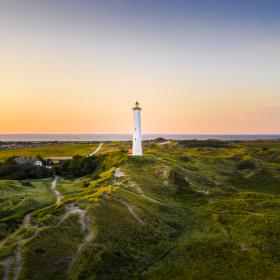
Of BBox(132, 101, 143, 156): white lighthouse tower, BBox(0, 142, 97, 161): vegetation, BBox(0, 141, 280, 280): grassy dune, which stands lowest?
BBox(0, 141, 280, 280): grassy dune

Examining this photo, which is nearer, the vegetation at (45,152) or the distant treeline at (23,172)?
the distant treeline at (23,172)

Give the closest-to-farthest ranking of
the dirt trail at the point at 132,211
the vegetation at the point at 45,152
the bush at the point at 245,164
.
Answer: the dirt trail at the point at 132,211, the bush at the point at 245,164, the vegetation at the point at 45,152

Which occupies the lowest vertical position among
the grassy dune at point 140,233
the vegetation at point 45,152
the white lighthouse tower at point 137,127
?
the grassy dune at point 140,233

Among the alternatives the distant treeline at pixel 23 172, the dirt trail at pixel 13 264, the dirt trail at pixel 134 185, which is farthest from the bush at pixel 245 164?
the dirt trail at pixel 13 264

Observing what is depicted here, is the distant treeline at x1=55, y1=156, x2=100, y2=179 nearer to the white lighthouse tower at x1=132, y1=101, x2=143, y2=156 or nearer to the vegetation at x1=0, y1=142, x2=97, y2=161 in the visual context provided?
the white lighthouse tower at x1=132, y1=101, x2=143, y2=156

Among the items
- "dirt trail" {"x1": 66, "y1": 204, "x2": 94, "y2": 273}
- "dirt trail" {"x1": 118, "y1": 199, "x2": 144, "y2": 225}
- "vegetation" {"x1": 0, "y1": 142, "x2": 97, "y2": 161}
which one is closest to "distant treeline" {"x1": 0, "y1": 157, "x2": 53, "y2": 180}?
"dirt trail" {"x1": 118, "y1": 199, "x2": 144, "y2": 225}

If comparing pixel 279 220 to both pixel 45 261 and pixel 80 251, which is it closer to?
pixel 80 251

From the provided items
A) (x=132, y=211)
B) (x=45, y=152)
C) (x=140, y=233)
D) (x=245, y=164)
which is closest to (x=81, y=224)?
(x=140, y=233)

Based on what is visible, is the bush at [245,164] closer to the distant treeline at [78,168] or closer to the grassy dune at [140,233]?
the grassy dune at [140,233]

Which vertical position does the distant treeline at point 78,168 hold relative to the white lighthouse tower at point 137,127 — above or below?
below
